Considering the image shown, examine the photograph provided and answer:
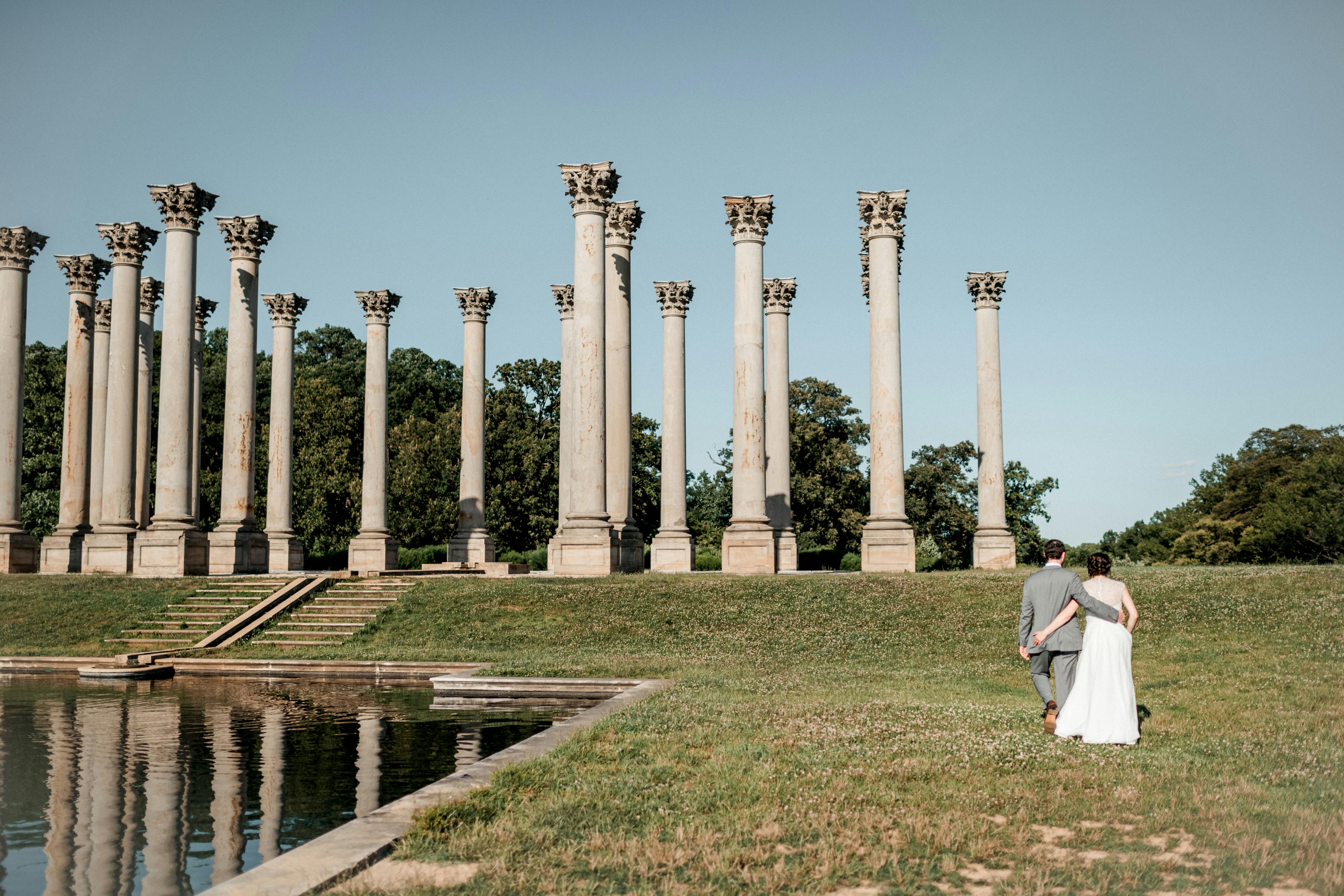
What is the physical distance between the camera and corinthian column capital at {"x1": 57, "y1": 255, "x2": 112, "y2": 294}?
64.0 metres

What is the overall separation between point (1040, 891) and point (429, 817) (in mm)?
5887

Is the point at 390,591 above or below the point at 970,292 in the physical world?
below

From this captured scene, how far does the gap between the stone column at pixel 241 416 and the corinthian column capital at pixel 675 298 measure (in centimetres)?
2114

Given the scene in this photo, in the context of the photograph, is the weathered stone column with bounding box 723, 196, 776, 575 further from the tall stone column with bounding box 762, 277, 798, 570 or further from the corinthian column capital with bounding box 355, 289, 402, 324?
the corinthian column capital with bounding box 355, 289, 402, 324

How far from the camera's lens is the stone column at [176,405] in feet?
168

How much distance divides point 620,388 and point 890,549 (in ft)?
47.3

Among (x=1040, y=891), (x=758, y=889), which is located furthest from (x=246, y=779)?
(x=1040, y=891)

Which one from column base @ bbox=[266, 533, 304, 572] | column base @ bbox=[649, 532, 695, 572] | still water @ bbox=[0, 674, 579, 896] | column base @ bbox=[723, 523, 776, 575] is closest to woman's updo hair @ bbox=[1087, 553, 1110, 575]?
still water @ bbox=[0, 674, 579, 896]

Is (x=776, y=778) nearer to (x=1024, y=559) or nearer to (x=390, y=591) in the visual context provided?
(x=390, y=591)

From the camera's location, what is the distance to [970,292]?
57562mm

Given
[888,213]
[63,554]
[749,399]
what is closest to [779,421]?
[749,399]

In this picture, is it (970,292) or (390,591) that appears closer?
(390,591)

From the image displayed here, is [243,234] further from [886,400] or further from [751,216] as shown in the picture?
[886,400]

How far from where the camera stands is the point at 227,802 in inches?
563
